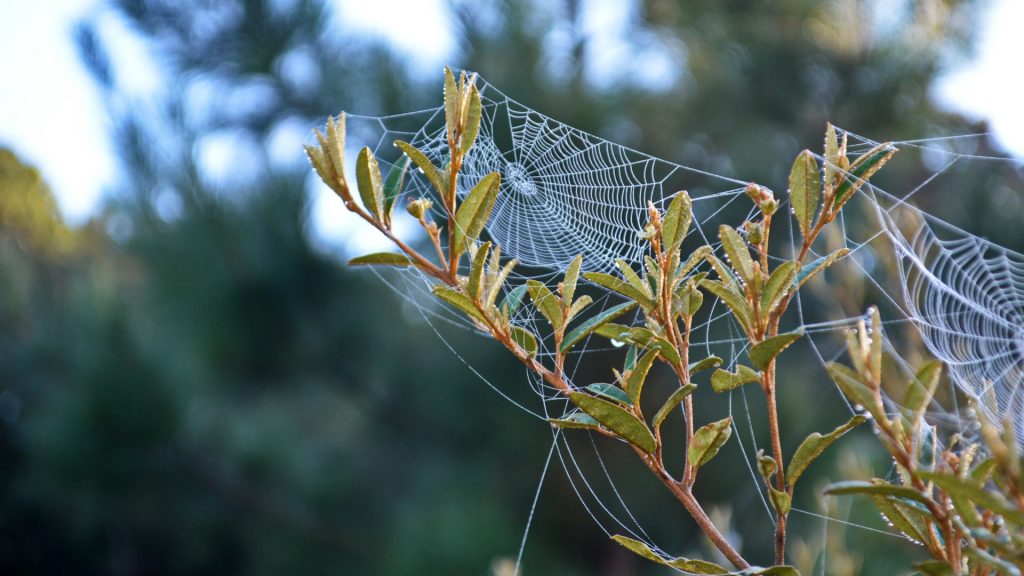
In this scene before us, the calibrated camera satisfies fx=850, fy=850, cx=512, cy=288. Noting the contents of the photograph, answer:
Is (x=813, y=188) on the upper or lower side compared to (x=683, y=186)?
lower

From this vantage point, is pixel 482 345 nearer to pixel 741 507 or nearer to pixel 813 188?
pixel 741 507

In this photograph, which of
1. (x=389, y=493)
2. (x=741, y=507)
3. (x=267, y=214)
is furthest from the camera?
(x=389, y=493)

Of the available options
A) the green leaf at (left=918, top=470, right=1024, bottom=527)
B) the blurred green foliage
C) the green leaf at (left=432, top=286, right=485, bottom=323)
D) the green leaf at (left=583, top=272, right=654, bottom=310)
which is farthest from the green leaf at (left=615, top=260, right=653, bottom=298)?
the blurred green foliage

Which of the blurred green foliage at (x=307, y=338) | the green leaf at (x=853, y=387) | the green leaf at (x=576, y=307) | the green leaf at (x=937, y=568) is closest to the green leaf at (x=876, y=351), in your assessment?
the green leaf at (x=853, y=387)

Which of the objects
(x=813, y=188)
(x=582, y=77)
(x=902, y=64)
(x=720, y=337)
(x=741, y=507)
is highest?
(x=902, y=64)

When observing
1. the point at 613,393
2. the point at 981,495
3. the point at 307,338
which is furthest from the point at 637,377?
the point at 307,338

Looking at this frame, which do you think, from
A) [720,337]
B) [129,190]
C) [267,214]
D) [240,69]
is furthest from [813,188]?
[240,69]

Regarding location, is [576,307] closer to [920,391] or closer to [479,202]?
[479,202]

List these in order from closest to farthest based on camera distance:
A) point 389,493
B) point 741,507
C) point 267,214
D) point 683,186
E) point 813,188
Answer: point 813,188
point 741,507
point 683,186
point 267,214
point 389,493
